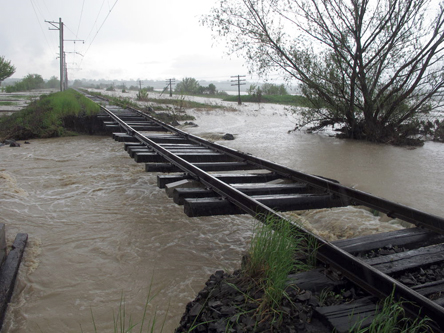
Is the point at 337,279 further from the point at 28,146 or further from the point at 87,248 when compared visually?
the point at 28,146

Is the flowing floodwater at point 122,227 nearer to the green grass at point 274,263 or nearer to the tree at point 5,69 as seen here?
the green grass at point 274,263

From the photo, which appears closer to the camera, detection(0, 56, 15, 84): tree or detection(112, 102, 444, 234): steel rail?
detection(112, 102, 444, 234): steel rail

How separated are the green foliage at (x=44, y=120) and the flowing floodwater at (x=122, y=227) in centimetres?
272

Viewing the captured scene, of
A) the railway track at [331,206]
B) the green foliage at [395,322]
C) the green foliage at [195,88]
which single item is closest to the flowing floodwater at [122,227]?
the railway track at [331,206]

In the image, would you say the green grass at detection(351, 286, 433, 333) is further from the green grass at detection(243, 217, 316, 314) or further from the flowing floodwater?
the flowing floodwater

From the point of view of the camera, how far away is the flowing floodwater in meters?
2.97

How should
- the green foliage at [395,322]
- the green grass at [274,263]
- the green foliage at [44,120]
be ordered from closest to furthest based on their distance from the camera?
the green foliage at [395,322] < the green grass at [274,263] < the green foliage at [44,120]

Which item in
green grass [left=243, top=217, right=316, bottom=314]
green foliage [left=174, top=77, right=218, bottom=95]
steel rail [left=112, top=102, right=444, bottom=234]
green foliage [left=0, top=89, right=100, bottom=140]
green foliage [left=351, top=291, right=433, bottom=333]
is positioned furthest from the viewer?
green foliage [left=174, top=77, right=218, bottom=95]

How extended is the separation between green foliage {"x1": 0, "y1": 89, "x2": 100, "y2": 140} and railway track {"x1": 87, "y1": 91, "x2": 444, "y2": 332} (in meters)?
6.62

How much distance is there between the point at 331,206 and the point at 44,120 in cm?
1115

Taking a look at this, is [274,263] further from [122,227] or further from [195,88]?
[195,88]

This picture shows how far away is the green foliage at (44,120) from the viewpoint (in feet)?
38.8

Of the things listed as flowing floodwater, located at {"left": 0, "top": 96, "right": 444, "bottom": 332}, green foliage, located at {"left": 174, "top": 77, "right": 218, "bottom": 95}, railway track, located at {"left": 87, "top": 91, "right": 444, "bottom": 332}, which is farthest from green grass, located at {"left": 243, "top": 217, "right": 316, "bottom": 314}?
green foliage, located at {"left": 174, "top": 77, "right": 218, "bottom": 95}

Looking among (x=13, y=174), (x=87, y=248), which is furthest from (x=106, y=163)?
(x=87, y=248)
